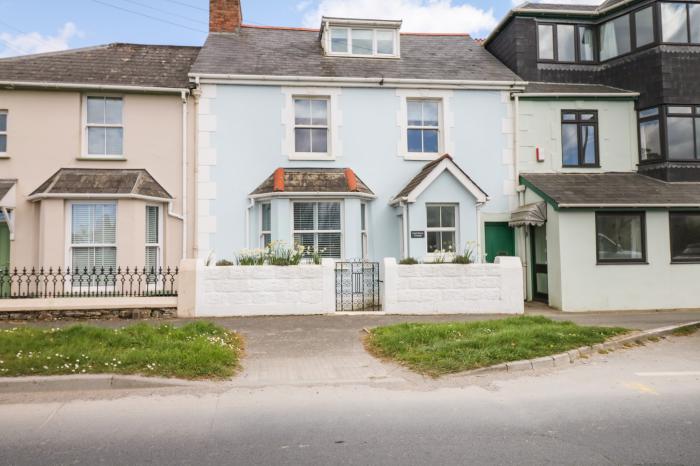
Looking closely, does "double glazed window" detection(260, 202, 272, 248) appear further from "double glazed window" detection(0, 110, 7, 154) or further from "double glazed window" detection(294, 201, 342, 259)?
"double glazed window" detection(0, 110, 7, 154)

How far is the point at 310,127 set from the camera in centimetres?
1498

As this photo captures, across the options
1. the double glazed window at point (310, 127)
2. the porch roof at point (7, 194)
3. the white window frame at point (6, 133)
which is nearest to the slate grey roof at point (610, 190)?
the double glazed window at point (310, 127)

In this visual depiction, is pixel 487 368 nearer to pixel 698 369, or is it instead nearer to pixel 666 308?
pixel 698 369

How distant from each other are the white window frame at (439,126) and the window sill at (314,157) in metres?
2.07

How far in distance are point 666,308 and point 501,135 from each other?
21.4 feet

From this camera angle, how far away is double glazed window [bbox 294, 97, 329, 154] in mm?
15016

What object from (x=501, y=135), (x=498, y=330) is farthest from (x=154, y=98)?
(x=498, y=330)

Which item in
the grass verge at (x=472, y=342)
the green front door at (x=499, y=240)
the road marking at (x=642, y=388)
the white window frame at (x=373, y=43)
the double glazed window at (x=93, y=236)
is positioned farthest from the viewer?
the white window frame at (x=373, y=43)

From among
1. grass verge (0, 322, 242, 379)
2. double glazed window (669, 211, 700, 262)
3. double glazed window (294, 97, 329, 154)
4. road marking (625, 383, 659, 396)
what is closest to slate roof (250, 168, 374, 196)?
double glazed window (294, 97, 329, 154)

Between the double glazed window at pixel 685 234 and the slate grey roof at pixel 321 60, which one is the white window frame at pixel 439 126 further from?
the double glazed window at pixel 685 234

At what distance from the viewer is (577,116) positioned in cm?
1555

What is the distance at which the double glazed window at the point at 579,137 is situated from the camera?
15508 millimetres

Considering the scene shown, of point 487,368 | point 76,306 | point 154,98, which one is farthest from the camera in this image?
point 154,98

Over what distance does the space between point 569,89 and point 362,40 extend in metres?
6.56
